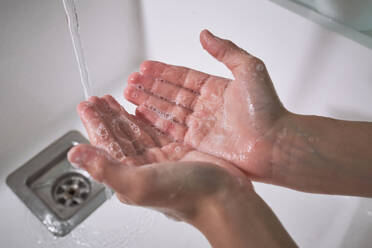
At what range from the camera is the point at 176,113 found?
30.8 inches

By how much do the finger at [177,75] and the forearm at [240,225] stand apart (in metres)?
0.29

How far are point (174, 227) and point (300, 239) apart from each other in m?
0.30

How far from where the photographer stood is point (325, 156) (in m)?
0.70

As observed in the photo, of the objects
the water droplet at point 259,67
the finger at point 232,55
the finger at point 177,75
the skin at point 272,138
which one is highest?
the finger at point 232,55

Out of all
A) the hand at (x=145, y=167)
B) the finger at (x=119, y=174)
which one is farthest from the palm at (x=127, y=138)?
the finger at (x=119, y=174)

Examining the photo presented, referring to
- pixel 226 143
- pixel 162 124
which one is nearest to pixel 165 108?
pixel 162 124

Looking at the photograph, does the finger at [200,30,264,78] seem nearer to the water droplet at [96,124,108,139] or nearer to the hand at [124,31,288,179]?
the hand at [124,31,288,179]

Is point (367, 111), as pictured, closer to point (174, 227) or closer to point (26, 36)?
point (174, 227)

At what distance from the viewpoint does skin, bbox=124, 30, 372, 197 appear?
681 millimetres

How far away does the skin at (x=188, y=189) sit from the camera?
52 centimetres

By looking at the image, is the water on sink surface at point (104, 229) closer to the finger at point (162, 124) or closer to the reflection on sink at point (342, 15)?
the finger at point (162, 124)

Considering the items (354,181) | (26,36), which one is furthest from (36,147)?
(354,181)

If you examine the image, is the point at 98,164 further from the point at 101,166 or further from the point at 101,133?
the point at 101,133

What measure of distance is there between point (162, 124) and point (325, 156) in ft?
1.06
